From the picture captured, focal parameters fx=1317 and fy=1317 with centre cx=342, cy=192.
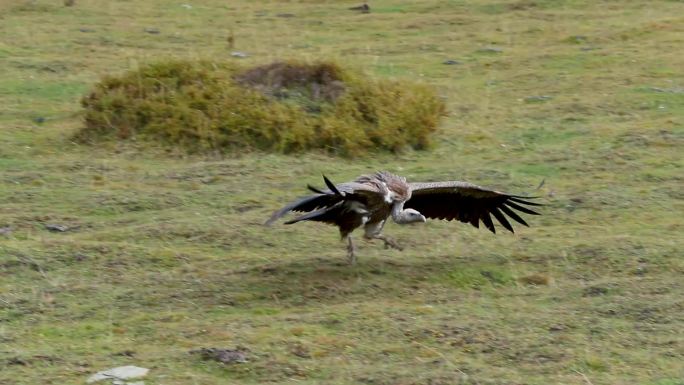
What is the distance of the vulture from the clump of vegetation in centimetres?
215

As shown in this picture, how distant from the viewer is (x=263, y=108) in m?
9.98

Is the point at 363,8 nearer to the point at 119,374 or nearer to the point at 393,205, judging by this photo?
the point at 393,205

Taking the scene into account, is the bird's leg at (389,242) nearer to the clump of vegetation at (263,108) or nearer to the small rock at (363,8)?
the clump of vegetation at (263,108)

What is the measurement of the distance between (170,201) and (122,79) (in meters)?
2.21

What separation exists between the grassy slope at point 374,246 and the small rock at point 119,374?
0.33 feet

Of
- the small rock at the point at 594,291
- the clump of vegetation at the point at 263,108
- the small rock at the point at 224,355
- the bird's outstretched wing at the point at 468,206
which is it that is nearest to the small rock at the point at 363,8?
the clump of vegetation at the point at 263,108

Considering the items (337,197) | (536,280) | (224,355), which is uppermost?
(337,197)

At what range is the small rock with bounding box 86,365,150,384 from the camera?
5355mm

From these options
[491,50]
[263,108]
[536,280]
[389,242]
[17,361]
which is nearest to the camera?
[17,361]

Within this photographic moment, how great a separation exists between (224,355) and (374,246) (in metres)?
2.30

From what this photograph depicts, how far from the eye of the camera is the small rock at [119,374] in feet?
17.6

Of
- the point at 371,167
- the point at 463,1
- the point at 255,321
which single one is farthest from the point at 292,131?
the point at 463,1

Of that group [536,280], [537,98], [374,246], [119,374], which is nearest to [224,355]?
[119,374]

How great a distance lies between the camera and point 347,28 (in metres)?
14.8
